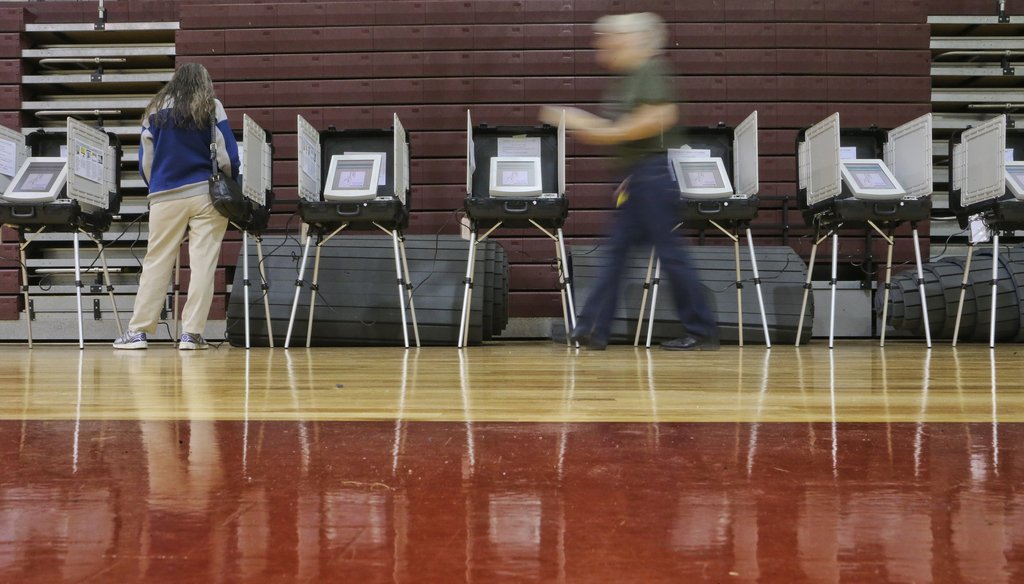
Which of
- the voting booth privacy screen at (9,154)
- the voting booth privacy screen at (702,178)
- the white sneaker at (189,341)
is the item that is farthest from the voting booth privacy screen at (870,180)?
the voting booth privacy screen at (9,154)

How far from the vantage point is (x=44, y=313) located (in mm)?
5770

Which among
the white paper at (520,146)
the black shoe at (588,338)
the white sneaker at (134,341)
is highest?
the white paper at (520,146)

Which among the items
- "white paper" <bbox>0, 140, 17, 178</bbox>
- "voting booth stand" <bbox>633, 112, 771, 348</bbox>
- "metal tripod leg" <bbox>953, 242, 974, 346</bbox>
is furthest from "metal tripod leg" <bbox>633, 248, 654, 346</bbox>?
"white paper" <bbox>0, 140, 17, 178</bbox>

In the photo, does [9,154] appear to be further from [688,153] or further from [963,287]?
[963,287]

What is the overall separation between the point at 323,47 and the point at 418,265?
2366 millimetres

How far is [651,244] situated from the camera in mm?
2793

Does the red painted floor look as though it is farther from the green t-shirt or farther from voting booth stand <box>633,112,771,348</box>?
voting booth stand <box>633,112,771,348</box>

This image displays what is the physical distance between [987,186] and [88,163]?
546 cm

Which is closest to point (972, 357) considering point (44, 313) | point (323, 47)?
point (323, 47)

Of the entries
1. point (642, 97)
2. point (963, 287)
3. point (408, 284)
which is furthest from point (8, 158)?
point (963, 287)

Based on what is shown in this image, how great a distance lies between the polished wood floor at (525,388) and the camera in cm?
142

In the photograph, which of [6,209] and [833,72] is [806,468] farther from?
[833,72]

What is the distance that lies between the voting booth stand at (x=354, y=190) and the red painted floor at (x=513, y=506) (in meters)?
3.10

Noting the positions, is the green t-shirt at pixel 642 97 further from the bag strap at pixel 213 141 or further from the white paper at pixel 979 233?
the white paper at pixel 979 233
